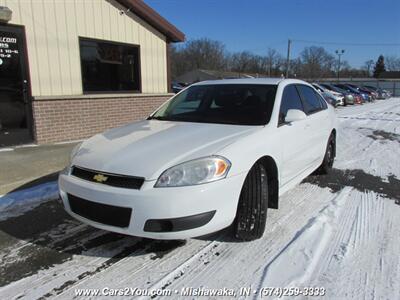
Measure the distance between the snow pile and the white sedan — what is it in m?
1.36

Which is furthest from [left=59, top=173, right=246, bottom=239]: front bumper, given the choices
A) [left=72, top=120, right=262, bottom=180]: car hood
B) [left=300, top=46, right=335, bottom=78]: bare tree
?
[left=300, top=46, right=335, bottom=78]: bare tree

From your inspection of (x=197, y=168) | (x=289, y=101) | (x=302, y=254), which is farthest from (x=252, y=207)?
(x=289, y=101)

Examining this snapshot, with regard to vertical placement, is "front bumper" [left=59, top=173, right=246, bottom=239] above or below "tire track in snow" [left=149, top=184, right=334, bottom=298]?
above

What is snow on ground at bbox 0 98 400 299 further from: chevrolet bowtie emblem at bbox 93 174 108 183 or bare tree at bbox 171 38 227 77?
bare tree at bbox 171 38 227 77

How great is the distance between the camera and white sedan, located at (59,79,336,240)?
8.84 ft

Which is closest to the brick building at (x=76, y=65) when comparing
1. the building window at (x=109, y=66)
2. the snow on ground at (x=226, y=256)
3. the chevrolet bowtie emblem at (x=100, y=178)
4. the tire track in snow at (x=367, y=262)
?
the building window at (x=109, y=66)

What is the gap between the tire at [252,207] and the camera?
3121 mm

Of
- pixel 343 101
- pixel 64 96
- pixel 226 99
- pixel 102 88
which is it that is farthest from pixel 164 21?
pixel 343 101

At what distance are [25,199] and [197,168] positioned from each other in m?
2.83

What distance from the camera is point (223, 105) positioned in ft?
13.5

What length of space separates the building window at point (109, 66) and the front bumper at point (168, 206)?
6277 mm

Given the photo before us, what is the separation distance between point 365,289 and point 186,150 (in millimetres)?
1707

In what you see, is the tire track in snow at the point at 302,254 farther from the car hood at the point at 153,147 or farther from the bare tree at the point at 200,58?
the bare tree at the point at 200,58

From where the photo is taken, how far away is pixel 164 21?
390 inches
